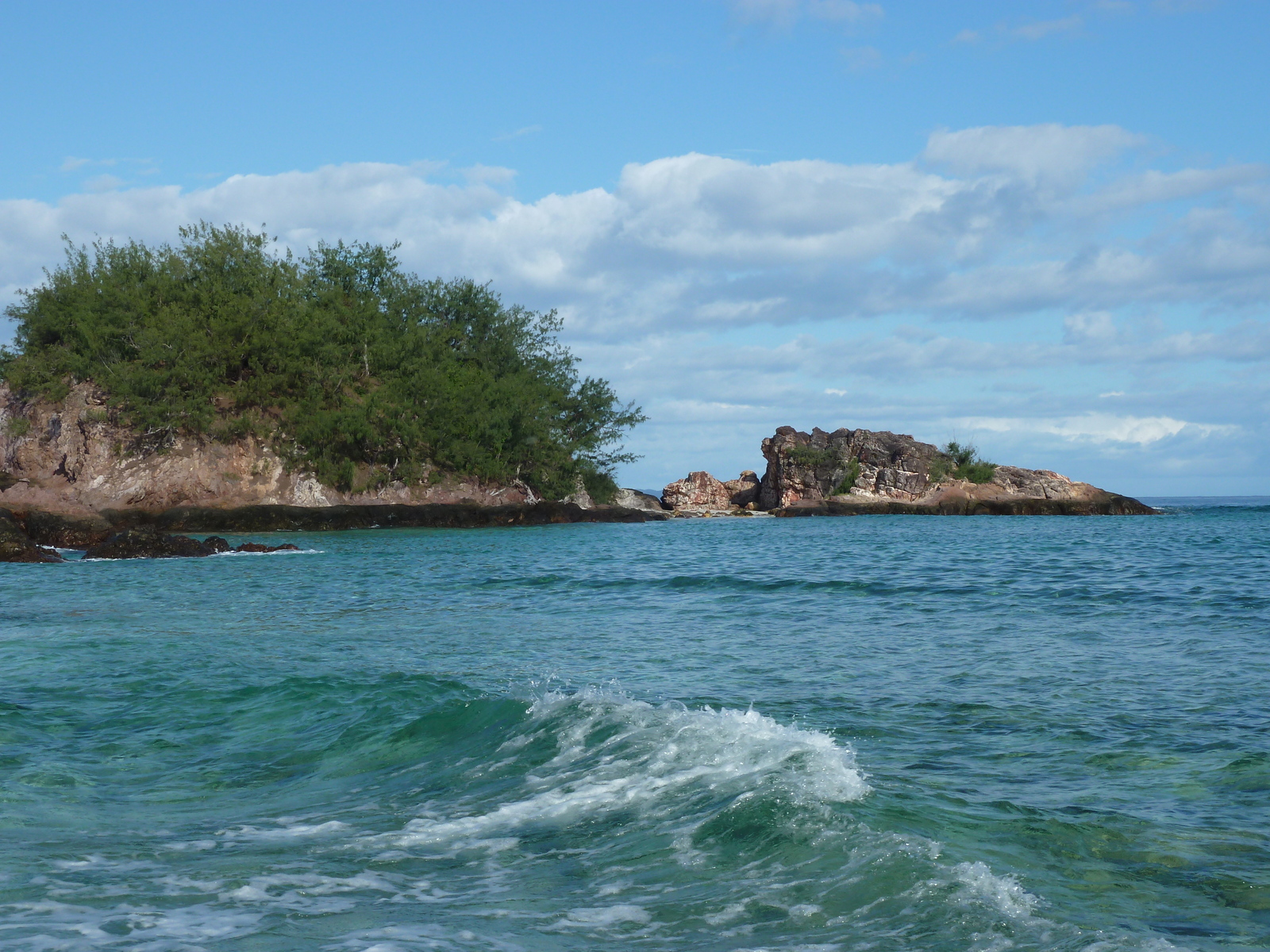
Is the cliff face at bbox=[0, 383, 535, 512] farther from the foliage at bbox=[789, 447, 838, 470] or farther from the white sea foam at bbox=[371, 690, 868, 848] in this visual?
the white sea foam at bbox=[371, 690, 868, 848]

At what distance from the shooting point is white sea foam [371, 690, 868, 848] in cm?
595

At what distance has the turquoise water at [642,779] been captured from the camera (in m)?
4.38

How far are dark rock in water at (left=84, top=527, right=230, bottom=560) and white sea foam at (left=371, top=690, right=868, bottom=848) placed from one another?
87.7ft

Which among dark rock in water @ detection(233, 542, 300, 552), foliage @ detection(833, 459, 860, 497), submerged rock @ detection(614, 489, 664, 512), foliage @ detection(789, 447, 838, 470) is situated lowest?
dark rock in water @ detection(233, 542, 300, 552)

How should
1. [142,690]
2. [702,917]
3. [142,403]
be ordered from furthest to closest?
[142,403] → [142,690] → [702,917]

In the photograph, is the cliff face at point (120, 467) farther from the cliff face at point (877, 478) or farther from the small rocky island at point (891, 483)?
the cliff face at point (877, 478)

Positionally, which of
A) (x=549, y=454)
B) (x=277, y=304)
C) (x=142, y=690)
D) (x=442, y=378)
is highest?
(x=277, y=304)

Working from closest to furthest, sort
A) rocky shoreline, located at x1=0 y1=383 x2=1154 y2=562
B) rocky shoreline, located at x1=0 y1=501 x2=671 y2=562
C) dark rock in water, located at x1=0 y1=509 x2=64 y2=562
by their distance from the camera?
1. dark rock in water, located at x1=0 y1=509 x2=64 y2=562
2. rocky shoreline, located at x1=0 y1=501 x2=671 y2=562
3. rocky shoreline, located at x1=0 y1=383 x2=1154 y2=562

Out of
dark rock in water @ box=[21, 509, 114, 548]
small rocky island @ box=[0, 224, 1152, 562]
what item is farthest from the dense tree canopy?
dark rock in water @ box=[21, 509, 114, 548]

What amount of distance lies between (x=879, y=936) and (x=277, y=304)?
189 feet

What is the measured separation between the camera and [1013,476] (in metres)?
77.7

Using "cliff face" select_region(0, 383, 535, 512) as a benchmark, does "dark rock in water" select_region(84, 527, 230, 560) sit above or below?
below

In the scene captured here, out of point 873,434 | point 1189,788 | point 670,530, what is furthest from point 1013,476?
point 1189,788

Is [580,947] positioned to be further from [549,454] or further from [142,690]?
[549,454]
